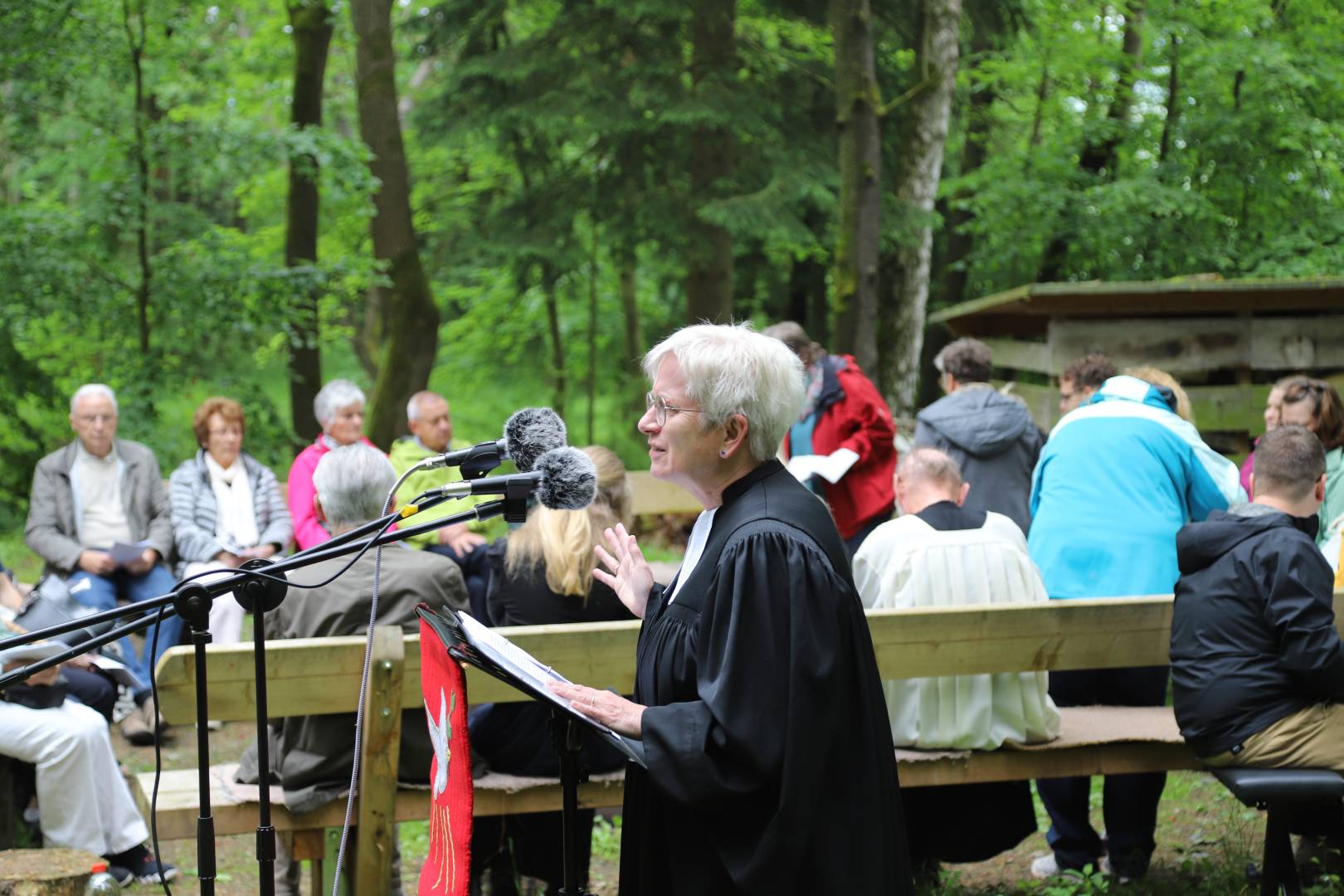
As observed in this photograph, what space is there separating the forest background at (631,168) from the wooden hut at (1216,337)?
184 cm

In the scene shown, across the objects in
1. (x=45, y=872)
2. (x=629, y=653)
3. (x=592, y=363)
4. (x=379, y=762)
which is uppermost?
(x=592, y=363)

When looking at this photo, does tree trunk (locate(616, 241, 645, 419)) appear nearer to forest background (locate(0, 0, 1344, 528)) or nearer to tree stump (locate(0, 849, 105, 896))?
forest background (locate(0, 0, 1344, 528))

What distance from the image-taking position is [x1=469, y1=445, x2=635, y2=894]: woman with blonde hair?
4324mm

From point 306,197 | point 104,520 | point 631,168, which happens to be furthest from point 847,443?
point 306,197

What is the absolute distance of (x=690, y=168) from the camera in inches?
498

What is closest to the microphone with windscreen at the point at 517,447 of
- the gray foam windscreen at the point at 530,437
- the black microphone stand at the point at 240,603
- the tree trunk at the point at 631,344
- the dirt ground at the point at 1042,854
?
the gray foam windscreen at the point at 530,437

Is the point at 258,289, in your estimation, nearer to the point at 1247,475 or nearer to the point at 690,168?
the point at 690,168

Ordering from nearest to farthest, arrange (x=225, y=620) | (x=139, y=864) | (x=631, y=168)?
(x=139, y=864)
(x=225, y=620)
(x=631, y=168)

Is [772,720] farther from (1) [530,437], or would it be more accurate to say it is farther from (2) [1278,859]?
(2) [1278,859]

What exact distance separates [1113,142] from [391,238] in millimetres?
7524

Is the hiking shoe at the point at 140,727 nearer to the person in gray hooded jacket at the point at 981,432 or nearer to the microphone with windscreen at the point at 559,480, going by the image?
the person in gray hooded jacket at the point at 981,432

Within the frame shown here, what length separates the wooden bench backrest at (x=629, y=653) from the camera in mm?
3930

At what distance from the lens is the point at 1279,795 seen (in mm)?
4016

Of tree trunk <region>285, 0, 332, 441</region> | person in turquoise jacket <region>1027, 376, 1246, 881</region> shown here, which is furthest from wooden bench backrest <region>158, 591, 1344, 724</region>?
tree trunk <region>285, 0, 332, 441</region>
